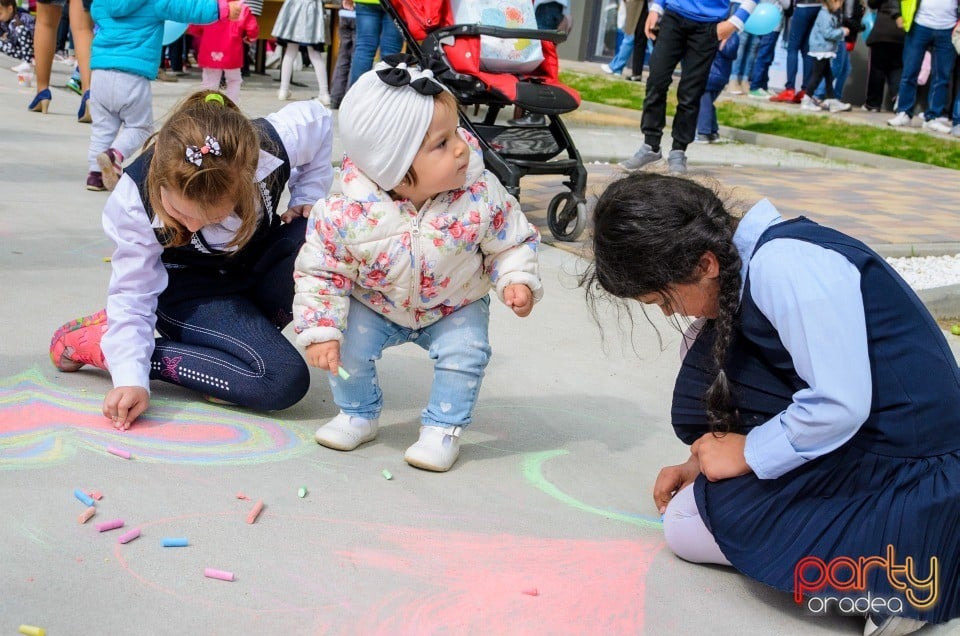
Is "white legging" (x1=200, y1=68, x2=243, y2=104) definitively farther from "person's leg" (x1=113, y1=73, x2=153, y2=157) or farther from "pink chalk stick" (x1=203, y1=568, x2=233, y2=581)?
"pink chalk stick" (x1=203, y1=568, x2=233, y2=581)

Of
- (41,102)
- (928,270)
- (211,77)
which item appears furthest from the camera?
(211,77)

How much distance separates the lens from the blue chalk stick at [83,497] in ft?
7.49

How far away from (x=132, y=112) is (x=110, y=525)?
150 inches

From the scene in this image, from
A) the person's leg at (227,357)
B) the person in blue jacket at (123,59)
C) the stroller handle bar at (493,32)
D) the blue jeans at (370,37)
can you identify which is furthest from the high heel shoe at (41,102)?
the person's leg at (227,357)

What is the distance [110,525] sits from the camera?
2.19 meters

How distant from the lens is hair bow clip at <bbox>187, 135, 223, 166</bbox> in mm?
2582

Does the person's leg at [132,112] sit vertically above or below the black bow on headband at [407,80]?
below

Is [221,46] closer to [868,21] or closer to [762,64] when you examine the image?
[762,64]

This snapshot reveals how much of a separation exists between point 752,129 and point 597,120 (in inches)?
63.0

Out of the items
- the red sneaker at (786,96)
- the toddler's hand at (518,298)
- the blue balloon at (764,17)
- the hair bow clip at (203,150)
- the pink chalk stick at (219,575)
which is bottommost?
the pink chalk stick at (219,575)

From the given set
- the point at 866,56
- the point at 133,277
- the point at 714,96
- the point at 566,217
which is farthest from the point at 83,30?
the point at 866,56

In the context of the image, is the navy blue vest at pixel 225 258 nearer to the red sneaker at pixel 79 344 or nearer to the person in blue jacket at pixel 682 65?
the red sneaker at pixel 79 344

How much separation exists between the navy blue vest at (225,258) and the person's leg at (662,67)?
4.21m

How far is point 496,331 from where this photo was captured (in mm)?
3887
